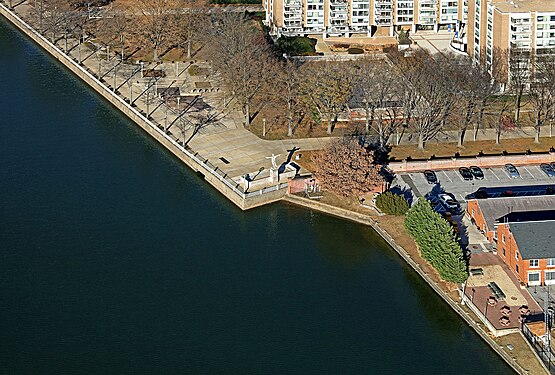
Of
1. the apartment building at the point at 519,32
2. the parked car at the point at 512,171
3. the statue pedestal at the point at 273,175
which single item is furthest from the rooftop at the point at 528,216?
the apartment building at the point at 519,32

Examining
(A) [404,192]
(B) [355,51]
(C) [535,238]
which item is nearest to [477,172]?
(A) [404,192]

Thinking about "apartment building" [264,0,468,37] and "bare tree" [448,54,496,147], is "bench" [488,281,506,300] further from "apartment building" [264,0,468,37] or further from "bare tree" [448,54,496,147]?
"apartment building" [264,0,468,37]

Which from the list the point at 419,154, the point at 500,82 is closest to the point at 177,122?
the point at 419,154

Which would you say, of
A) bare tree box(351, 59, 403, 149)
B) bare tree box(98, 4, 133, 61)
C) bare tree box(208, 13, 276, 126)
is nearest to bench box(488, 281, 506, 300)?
bare tree box(351, 59, 403, 149)

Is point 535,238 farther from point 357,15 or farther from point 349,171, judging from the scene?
point 357,15

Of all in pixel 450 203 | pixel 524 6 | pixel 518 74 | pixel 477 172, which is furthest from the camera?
pixel 524 6
